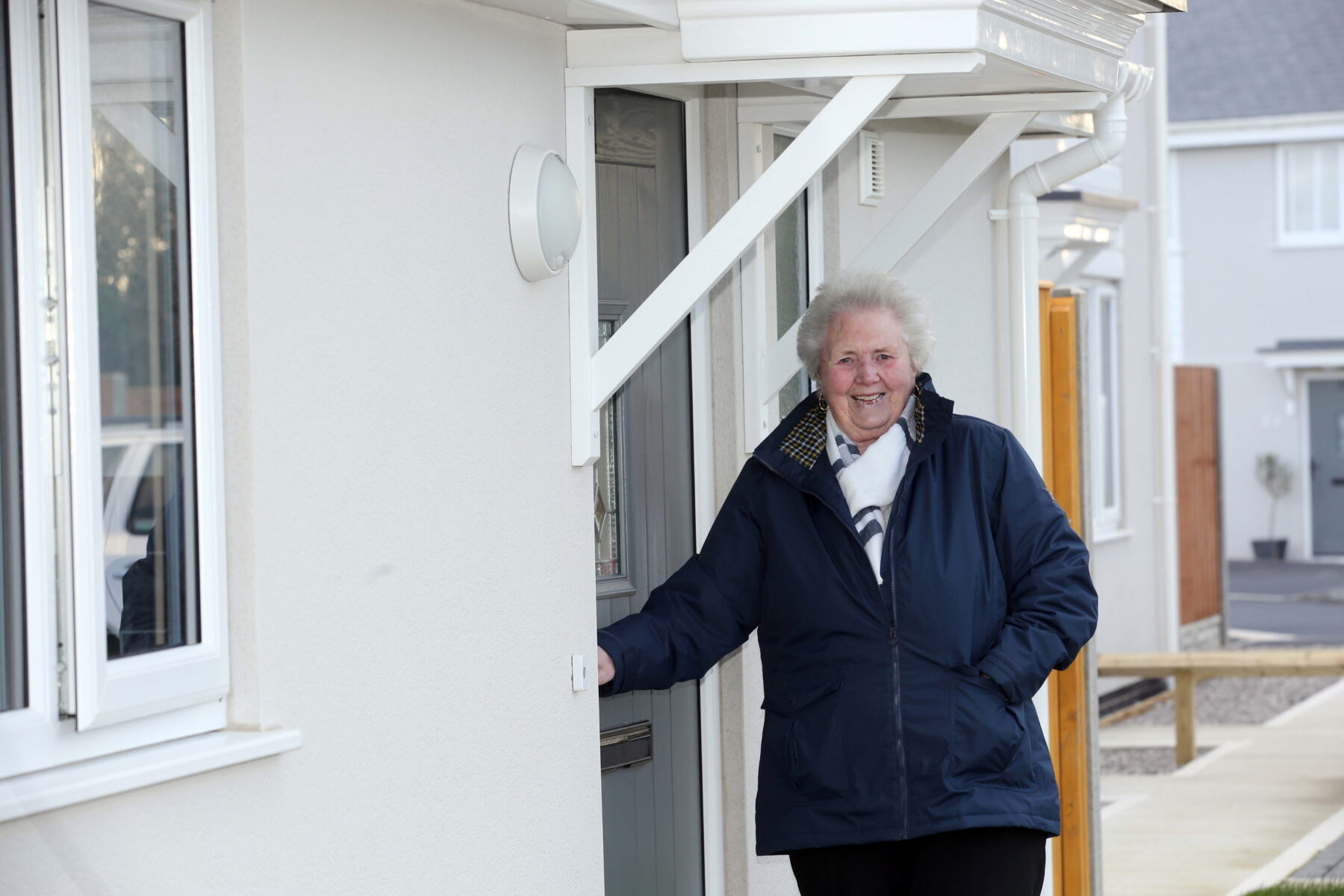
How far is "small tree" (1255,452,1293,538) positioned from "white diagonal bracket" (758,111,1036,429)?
22.6m

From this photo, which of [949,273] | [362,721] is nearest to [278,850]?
[362,721]

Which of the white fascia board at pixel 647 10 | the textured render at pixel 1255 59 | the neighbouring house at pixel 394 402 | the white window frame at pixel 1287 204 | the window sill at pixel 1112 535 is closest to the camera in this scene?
the neighbouring house at pixel 394 402

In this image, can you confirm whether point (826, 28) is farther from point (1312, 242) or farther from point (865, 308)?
point (1312, 242)

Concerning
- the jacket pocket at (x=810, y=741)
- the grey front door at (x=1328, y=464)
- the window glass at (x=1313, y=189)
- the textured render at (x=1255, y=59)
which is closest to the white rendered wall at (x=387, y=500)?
the jacket pocket at (x=810, y=741)

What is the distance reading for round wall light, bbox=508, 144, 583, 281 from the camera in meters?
3.25

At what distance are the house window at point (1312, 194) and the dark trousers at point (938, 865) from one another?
934 inches

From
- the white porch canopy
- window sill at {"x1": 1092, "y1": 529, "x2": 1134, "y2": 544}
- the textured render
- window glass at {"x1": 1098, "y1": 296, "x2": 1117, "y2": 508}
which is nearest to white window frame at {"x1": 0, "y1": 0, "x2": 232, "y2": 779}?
the white porch canopy

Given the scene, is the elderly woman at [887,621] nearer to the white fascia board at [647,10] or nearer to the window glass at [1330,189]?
the white fascia board at [647,10]

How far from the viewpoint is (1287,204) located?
25312mm

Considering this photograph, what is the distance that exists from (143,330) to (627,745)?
207cm

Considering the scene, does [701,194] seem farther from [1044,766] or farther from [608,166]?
[1044,766]

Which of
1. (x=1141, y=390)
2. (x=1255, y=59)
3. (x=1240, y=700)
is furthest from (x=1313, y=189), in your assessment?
(x=1240, y=700)

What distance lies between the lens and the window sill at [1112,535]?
13125 mm

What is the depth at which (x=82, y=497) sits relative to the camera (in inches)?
93.3
